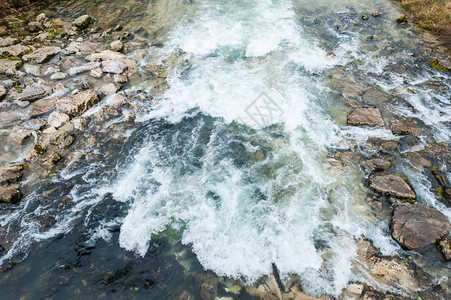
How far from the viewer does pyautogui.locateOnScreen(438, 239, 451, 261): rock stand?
625cm

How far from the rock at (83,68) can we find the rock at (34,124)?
12.4 ft

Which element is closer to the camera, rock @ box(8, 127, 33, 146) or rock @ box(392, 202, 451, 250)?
rock @ box(392, 202, 451, 250)

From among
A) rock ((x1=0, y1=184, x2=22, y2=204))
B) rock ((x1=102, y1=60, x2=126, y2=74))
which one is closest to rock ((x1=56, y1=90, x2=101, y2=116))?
rock ((x1=102, y1=60, x2=126, y2=74))

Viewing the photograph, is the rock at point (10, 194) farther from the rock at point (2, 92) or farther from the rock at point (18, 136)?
the rock at point (2, 92)

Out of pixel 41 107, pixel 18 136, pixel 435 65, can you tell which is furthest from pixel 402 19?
pixel 18 136

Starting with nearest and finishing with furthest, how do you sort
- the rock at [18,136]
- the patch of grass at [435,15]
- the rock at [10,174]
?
1. the rock at [10,174]
2. the rock at [18,136]
3. the patch of grass at [435,15]

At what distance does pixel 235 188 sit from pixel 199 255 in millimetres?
2502

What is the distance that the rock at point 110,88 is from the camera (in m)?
11.4

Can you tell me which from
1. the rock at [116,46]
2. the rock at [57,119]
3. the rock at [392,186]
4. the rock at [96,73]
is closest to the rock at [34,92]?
the rock at [57,119]

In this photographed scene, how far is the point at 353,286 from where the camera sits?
5.88m

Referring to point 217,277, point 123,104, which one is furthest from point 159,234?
point 123,104

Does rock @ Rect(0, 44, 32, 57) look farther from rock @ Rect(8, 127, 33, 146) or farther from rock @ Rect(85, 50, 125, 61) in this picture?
rock @ Rect(8, 127, 33, 146)

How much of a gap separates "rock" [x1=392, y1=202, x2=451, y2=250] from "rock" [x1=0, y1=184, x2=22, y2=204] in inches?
474

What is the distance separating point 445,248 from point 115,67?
604 inches
